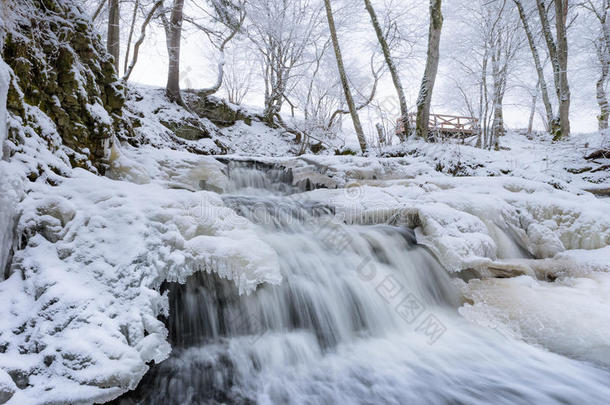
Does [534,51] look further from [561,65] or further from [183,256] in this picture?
[183,256]

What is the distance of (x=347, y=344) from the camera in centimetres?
255

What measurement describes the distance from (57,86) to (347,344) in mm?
3701

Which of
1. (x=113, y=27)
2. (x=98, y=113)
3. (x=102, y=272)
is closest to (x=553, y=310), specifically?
(x=102, y=272)

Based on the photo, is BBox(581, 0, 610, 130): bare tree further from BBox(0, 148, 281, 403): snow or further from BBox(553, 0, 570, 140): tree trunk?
BBox(0, 148, 281, 403): snow

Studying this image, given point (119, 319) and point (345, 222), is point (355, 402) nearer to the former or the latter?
point (119, 319)

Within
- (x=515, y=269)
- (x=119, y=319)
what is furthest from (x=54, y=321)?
(x=515, y=269)

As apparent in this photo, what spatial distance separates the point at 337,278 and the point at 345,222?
1141 millimetres

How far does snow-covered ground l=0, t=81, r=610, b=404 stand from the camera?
1.54 metres

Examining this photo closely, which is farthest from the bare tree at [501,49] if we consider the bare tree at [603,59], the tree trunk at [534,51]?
the bare tree at [603,59]

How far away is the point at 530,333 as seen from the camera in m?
2.46

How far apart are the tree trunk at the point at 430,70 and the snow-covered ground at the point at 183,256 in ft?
10.7

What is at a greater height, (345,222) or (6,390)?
(345,222)

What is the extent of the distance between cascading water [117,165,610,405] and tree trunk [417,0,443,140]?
18.3 ft

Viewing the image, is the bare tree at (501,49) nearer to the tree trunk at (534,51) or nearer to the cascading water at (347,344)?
the tree trunk at (534,51)
